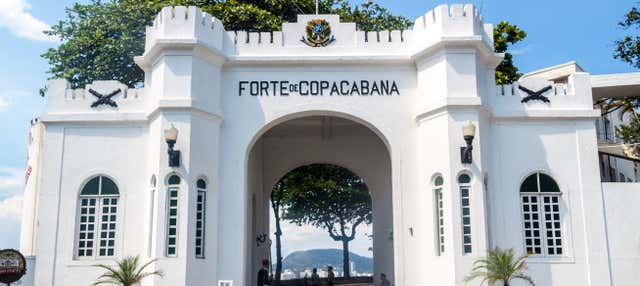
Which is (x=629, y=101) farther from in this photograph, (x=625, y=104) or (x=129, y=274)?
(x=129, y=274)

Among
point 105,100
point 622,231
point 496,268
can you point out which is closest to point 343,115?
point 496,268

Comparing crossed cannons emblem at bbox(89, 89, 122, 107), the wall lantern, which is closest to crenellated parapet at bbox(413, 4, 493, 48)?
the wall lantern

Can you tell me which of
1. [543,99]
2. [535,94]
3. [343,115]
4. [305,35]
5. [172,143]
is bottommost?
[172,143]

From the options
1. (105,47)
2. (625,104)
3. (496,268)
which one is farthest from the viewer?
(625,104)

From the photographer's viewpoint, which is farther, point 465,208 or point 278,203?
point 278,203

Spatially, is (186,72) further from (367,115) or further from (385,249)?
(385,249)

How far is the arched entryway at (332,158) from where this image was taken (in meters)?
18.9

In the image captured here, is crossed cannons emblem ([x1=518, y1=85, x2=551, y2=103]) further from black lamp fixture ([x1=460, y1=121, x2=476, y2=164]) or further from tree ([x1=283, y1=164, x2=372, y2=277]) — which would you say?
tree ([x1=283, y1=164, x2=372, y2=277])

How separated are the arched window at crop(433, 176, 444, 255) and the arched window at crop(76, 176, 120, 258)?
696 cm

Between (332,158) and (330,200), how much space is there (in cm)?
1319

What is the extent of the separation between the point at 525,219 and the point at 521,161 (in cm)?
127

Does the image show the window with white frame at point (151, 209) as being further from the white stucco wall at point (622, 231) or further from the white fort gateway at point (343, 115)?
the white stucco wall at point (622, 231)

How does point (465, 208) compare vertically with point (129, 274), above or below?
above

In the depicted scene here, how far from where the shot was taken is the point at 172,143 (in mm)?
13133
